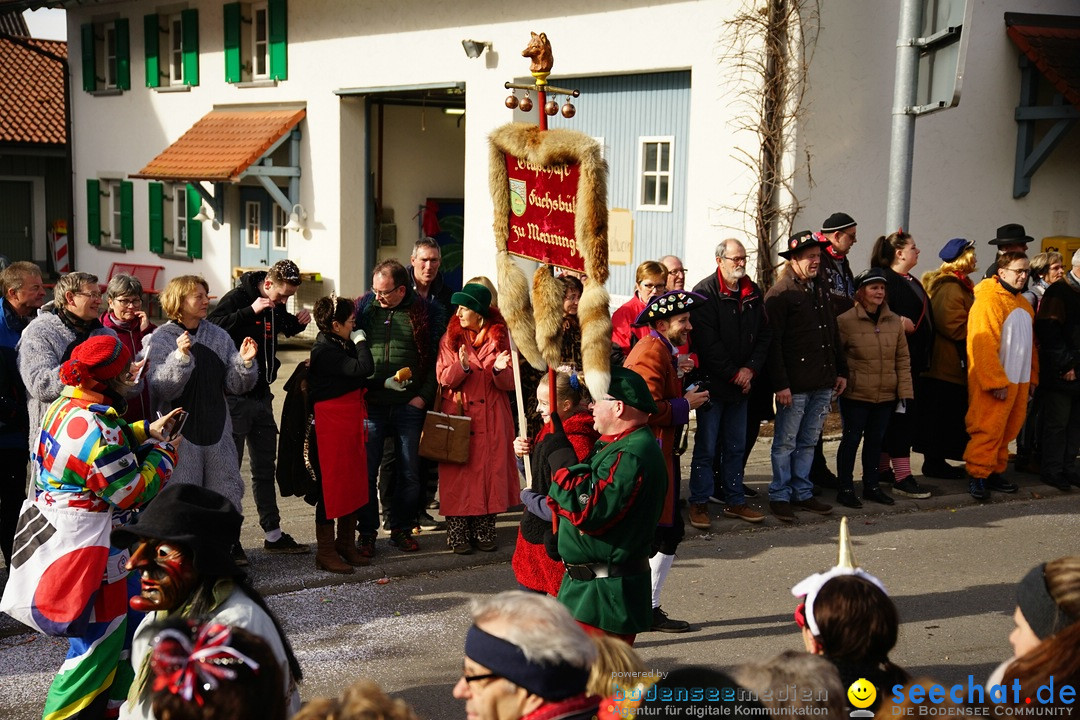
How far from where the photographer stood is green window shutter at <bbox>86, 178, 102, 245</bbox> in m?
22.9

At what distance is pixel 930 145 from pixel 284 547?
9.20 m

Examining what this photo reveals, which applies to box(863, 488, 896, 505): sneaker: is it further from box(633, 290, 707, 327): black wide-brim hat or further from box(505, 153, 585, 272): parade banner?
box(505, 153, 585, 272): parade banner

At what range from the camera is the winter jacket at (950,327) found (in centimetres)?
948

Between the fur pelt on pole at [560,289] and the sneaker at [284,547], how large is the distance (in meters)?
3.02

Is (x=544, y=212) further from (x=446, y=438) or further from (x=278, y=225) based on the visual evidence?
(x=278, y=225)

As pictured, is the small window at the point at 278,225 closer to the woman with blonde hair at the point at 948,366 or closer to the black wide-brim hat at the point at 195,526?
the woman with blonde hair at the point at 948,366

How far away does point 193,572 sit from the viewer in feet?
11.6

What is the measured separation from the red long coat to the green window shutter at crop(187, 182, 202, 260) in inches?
551

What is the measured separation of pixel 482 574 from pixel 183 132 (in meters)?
15.5

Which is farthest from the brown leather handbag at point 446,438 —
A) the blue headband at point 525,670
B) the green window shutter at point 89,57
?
the green window shutter at point 89,57

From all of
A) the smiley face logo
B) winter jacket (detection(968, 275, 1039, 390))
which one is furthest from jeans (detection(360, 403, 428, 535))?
the smiley face logo

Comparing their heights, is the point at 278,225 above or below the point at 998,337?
above

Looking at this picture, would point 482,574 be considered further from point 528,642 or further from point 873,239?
point 873,239

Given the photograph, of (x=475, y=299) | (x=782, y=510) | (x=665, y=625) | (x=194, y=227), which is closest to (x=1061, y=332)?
(x=782, y=510)
